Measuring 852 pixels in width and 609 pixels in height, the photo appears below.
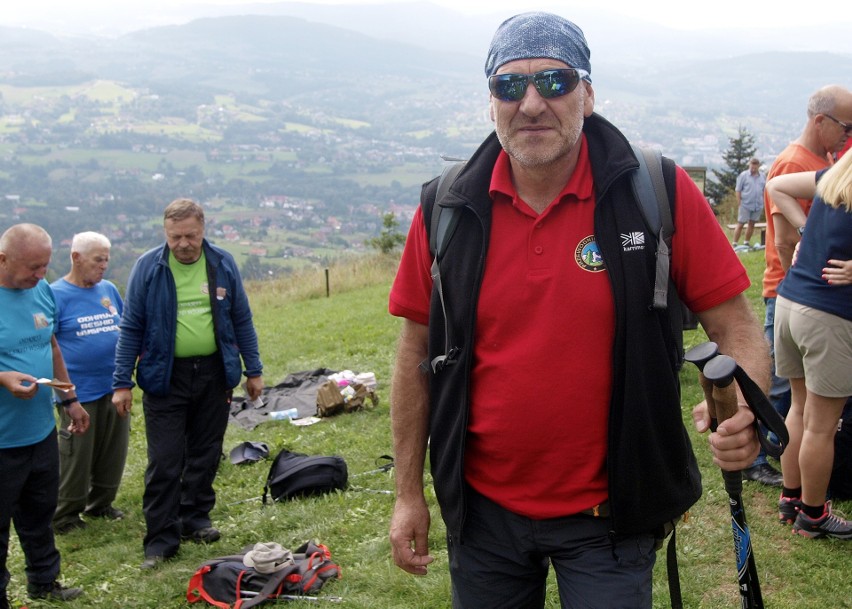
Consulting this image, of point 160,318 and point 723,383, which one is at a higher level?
point 723,383

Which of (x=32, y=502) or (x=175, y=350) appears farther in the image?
(x=175, y=350)

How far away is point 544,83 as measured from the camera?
7.40 feet

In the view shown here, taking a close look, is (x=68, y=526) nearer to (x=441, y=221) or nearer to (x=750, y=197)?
(x=441, y=221)

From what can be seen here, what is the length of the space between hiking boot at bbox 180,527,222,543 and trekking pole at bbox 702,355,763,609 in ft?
13.8

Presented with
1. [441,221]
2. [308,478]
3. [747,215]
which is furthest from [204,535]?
[747,215]

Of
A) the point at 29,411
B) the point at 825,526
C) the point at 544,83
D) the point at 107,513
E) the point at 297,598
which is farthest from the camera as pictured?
the point at 107,513

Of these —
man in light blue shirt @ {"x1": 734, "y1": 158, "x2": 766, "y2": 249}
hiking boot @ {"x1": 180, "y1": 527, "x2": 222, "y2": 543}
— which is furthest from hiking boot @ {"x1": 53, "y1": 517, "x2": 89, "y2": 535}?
man in light blue shirt @ {"x1": 734, "y1": 158, "x2": 766, "y2": 249}

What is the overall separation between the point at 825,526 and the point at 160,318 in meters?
4.05

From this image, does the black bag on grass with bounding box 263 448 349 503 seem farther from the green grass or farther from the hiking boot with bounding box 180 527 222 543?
the hiking boot with bounding box 180 527 222 543

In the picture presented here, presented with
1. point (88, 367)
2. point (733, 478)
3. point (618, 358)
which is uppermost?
point (618, 358)

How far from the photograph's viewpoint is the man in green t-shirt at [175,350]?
5.39m

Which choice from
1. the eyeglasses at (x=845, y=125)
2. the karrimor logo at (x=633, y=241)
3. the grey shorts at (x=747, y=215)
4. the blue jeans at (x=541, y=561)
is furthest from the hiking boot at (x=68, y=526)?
the grey shorts at (x=747, y=215)

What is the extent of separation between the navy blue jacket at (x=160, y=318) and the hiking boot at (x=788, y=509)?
11.3 feet

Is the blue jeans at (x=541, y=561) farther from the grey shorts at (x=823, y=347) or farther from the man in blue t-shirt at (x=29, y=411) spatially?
the man in blue t-shirt at (x=29, y=411)
